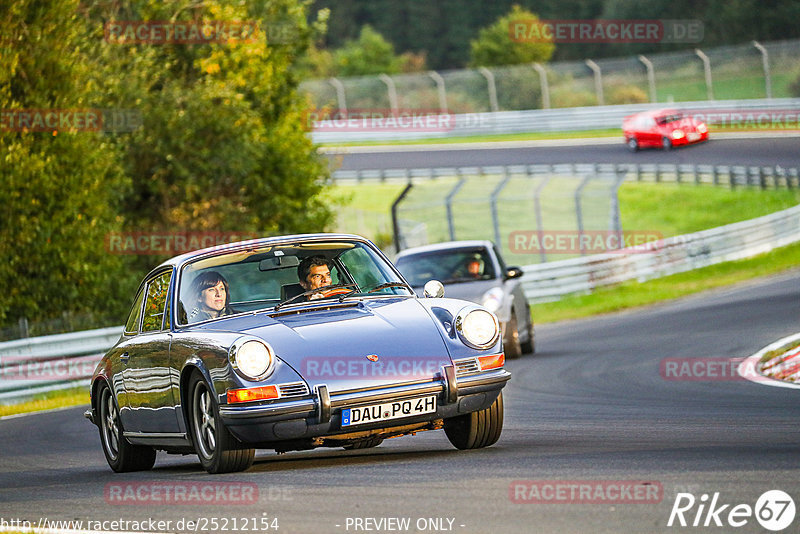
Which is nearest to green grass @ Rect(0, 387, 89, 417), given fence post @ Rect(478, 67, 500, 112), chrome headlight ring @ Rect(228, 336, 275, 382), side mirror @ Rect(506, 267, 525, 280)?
side mirror @ Rect(506, 267, 525, 280)

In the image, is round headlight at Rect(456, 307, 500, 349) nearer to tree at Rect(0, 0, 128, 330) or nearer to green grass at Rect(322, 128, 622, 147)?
tree at Rect(0, 0, 128, 330)

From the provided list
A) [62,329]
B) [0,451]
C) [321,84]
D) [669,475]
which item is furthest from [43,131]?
[321,84]

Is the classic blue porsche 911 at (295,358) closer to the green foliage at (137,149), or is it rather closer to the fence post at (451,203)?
the green foliage at (137,149)

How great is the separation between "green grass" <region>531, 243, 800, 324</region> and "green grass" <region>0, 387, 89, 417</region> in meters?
10.3

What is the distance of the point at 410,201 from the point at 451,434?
3967 centimetres

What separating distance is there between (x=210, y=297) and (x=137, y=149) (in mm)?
21668

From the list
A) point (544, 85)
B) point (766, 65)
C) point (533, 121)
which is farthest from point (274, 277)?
point (533, 121)

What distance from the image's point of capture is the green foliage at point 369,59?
8356 cm

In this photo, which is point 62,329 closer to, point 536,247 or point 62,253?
point 62,253

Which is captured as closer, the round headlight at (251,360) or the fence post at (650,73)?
the round headlight at (251,360)

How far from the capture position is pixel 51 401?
62.3 feet

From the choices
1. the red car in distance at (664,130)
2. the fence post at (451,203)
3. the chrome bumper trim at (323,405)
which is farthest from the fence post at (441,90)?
the chrome bumper trim at (323,405)

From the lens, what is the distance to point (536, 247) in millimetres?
37406

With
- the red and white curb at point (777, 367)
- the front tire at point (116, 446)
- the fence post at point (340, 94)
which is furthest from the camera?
the fence post at point (340, 94)
